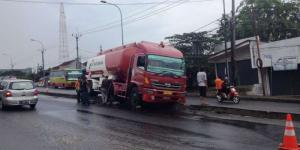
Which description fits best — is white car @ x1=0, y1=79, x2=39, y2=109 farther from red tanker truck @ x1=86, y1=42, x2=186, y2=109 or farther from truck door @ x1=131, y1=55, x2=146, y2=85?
truck door @ x1=131, y1=55, x2=146, y2=85

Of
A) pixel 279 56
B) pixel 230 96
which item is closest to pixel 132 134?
pixel 230 96

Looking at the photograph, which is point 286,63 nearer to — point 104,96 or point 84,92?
point 104,96

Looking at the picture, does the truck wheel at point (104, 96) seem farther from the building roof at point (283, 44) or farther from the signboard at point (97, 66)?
the building roof at point (283, 44)

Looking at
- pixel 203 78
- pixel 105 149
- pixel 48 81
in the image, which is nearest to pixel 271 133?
pixel 105 149

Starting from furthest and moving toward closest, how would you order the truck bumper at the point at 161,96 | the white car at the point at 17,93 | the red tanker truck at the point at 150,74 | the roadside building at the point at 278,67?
the roadside building at the point at 278,67, the white car at the point at 17,93, the red tanker truck at the point at 150,74, the truck bumper at the point at 161,96

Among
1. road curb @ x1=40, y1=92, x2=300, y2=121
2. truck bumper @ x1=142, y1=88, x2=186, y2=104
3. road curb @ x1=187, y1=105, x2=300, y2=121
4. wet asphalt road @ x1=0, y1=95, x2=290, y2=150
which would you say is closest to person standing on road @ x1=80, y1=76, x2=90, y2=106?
truck bumper @ x1=142, y1=88, x2=186, y2=104

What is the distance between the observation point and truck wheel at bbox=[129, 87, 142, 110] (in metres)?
21.5

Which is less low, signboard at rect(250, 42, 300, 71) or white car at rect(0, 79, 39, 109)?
signboard at rect(250, 42, 300, 71)

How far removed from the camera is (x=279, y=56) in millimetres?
29781

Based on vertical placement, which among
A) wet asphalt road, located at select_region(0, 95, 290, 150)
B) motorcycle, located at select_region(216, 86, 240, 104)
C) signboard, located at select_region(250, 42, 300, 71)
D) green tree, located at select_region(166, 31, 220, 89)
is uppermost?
green tree, located at select_region(166, 31, 220, 89)

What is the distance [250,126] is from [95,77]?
52.2 ft

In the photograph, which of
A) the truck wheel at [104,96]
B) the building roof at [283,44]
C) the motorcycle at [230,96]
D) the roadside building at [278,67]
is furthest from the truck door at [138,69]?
the building roof at [283,44]

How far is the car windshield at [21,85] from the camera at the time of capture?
22.5 meters

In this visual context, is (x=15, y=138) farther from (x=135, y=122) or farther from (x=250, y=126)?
(x=250, y=126)
